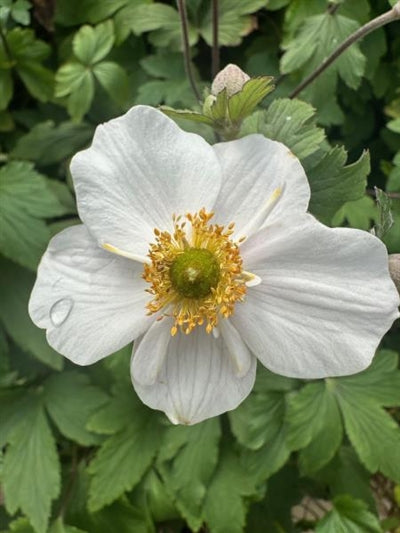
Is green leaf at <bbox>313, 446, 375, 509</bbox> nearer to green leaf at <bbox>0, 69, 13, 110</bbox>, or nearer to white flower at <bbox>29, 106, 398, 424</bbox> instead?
white flower at <bbox>29, 106, 398, 424</bbox>

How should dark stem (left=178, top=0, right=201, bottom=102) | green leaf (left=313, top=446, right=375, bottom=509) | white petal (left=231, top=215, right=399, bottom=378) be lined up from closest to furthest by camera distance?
white petal (left=231, top=215, right=399, bottom=378)
dark stem (left=178, top=0, right=201, bottom=102)
green leaf (left=313, top=446, right=375, bottom=509)

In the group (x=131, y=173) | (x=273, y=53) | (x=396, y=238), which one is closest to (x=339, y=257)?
(x=131, y=173)

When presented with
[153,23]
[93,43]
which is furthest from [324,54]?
[93,43]

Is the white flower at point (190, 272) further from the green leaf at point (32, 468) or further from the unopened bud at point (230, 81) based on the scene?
the green leaf at point (32, 468)

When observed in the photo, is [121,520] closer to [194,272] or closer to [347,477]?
[347,477]

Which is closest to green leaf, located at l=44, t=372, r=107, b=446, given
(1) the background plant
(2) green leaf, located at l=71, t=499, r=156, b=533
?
(1) the background plant

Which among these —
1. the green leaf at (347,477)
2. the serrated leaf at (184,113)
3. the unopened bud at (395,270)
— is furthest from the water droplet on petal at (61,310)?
the green leaf at (347,477)

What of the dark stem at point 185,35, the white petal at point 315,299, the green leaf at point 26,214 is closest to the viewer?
the white petal at point 315,299
